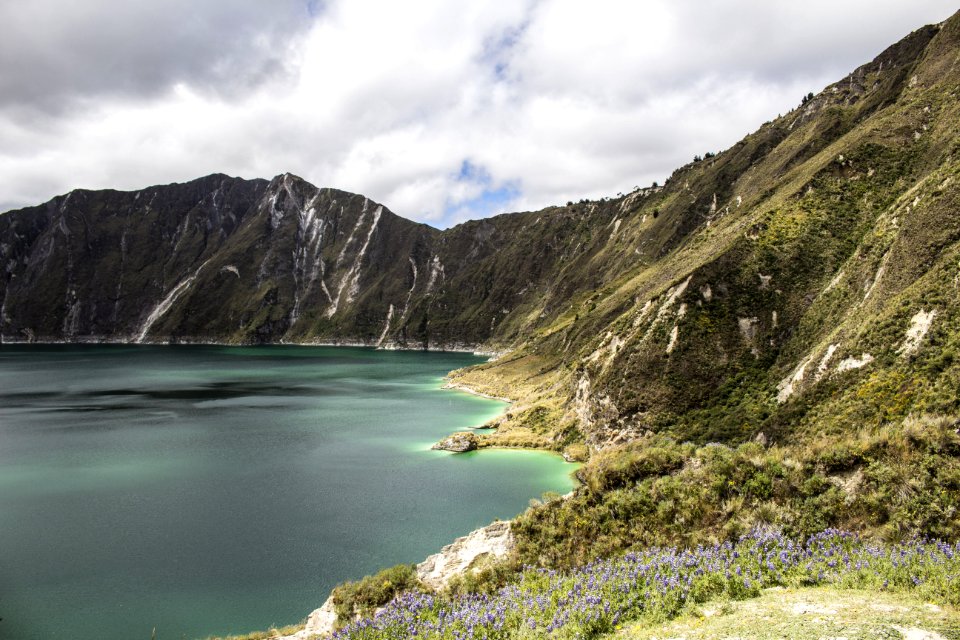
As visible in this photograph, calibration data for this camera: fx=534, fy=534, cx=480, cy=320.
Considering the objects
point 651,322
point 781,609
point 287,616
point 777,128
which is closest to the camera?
point 781,609

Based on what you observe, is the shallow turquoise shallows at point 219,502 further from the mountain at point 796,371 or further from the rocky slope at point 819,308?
the rocky slope at point 819,308

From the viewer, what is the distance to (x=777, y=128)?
4783 inches

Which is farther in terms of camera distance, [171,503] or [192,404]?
[192,404]

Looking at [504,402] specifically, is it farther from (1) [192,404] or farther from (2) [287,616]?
(2) [287,616]

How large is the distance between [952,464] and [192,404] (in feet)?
326

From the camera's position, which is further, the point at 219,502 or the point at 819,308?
the point at 819,308

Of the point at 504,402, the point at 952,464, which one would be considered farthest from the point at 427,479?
the point at 504,402

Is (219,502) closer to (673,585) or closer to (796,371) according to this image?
(673,585)

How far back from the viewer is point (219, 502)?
41.2 m

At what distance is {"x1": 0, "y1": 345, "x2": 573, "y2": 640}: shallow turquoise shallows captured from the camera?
85.1 feet

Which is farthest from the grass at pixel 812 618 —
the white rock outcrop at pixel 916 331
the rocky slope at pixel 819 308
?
the white rock outcrop at pixel 916 331

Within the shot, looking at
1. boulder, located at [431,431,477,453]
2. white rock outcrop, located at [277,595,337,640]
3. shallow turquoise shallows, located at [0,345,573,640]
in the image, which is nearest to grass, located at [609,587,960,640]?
white rock outcrop, located at [277,595,337,640]

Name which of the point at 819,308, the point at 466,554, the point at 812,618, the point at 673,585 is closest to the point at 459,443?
the point at 819,308

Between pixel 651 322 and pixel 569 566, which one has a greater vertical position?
pixel 651 322
